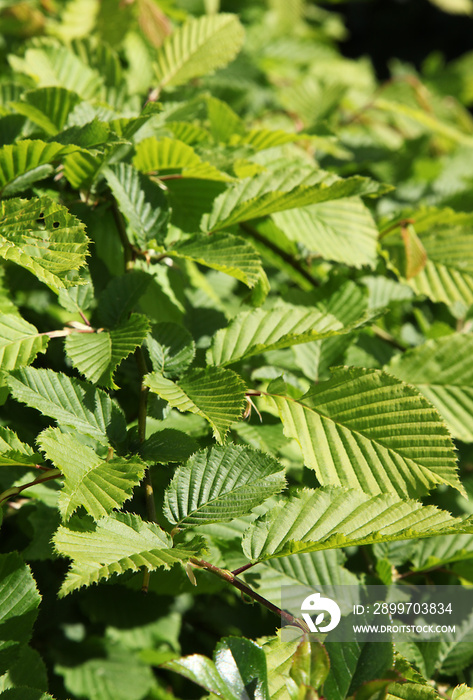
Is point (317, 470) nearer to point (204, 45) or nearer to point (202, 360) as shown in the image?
point (202, 360)

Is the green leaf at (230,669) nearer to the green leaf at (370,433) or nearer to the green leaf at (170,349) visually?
the green leaf at (370,433)

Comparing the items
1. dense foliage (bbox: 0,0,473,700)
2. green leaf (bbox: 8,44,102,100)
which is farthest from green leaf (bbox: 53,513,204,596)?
green leaf (bbox: 8,44,102,100)

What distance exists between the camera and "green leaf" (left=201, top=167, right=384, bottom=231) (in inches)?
32.5

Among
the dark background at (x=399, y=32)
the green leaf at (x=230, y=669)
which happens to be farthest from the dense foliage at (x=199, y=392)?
the dark background at (x=399, y=32)

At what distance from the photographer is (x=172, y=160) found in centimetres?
89

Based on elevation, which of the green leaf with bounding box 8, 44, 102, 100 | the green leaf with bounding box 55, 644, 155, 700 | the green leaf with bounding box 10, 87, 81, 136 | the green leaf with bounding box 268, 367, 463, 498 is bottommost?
the green leaf with bounding box 55, 644, 155, 700

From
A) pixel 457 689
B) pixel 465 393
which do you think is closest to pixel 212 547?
pixel 457 689

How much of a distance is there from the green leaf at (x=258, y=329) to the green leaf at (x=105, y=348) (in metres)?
0.11

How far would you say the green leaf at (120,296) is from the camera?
2.64ft

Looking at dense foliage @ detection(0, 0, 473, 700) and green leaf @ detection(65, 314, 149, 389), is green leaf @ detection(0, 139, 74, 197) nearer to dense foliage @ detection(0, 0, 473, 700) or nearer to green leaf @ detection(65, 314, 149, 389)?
dense foliage @ detection(0, 0, 473, 700)

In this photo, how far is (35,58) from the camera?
1069mm

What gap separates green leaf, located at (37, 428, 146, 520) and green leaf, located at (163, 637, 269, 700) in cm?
18

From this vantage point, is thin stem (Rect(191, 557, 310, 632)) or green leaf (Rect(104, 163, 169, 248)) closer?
thin stem (Rect(191, 557, 310, 632))

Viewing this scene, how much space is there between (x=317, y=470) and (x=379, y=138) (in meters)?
1.50
